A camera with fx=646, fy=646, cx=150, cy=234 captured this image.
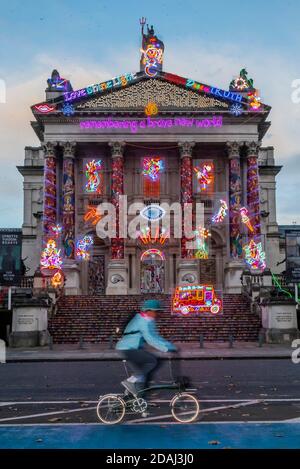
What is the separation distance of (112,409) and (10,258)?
25.8 m

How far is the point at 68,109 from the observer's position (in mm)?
46906

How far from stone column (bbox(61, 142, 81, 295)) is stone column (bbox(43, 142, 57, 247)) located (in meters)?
0.77

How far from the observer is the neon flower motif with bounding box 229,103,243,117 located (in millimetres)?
47000

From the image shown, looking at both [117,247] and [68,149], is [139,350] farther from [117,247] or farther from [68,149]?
[68,149]

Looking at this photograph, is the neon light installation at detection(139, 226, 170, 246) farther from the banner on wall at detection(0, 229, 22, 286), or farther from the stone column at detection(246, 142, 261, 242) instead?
the banner on wall at detection(0, 229, 22, 286)

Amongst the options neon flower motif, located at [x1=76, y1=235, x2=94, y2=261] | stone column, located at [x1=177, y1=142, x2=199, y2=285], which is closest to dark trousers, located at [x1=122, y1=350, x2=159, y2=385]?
stone column, located at [x1=177, y1=142, x2=199, y2=285]

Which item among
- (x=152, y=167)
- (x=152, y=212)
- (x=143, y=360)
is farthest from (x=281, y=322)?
(x=143, y=360)

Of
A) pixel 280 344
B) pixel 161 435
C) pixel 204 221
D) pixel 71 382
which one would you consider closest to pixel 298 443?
pixel 161 435

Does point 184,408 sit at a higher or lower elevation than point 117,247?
lower

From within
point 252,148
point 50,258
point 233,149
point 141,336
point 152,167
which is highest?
point 252,148

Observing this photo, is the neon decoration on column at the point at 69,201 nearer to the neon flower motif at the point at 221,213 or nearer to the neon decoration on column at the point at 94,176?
the neon decoration on column at the point at 94,176

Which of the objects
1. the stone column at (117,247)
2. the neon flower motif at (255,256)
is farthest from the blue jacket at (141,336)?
the neon flower motif at (255,256)

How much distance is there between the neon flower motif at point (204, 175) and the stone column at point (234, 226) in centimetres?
217

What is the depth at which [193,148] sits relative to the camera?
157 ft
